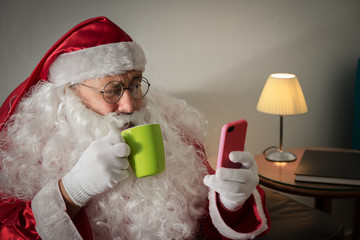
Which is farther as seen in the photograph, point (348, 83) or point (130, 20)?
point (348, 83)

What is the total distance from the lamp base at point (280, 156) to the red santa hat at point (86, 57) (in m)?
0.94

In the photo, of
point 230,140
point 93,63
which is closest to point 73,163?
point 93,63

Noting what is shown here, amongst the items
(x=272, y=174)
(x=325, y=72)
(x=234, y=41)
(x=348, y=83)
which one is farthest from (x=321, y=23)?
(x=272, y=174)

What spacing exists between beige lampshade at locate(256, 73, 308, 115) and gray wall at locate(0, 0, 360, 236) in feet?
0.63

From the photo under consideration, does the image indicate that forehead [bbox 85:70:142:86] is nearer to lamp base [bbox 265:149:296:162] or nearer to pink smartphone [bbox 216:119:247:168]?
pink smartphone [bbox 216:119:247:168]

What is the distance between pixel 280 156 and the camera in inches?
67.7

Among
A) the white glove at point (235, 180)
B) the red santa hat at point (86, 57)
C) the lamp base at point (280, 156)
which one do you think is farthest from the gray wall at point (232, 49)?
the white glove at point (235, 180)

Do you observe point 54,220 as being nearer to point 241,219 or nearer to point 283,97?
point 241,219

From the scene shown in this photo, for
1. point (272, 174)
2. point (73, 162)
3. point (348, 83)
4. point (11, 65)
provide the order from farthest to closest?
1. point (348, 83)
2. point (272, 174)
3. point (11, 65)
4. point (73, 162)

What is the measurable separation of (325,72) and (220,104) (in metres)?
0.75

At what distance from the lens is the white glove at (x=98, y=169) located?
85cm

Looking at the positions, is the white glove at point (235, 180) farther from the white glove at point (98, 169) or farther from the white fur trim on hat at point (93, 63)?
the white fur trim on hat at point (93, 63)

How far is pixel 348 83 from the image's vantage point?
2.14 meters

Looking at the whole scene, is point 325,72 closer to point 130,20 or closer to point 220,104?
point 220,104
